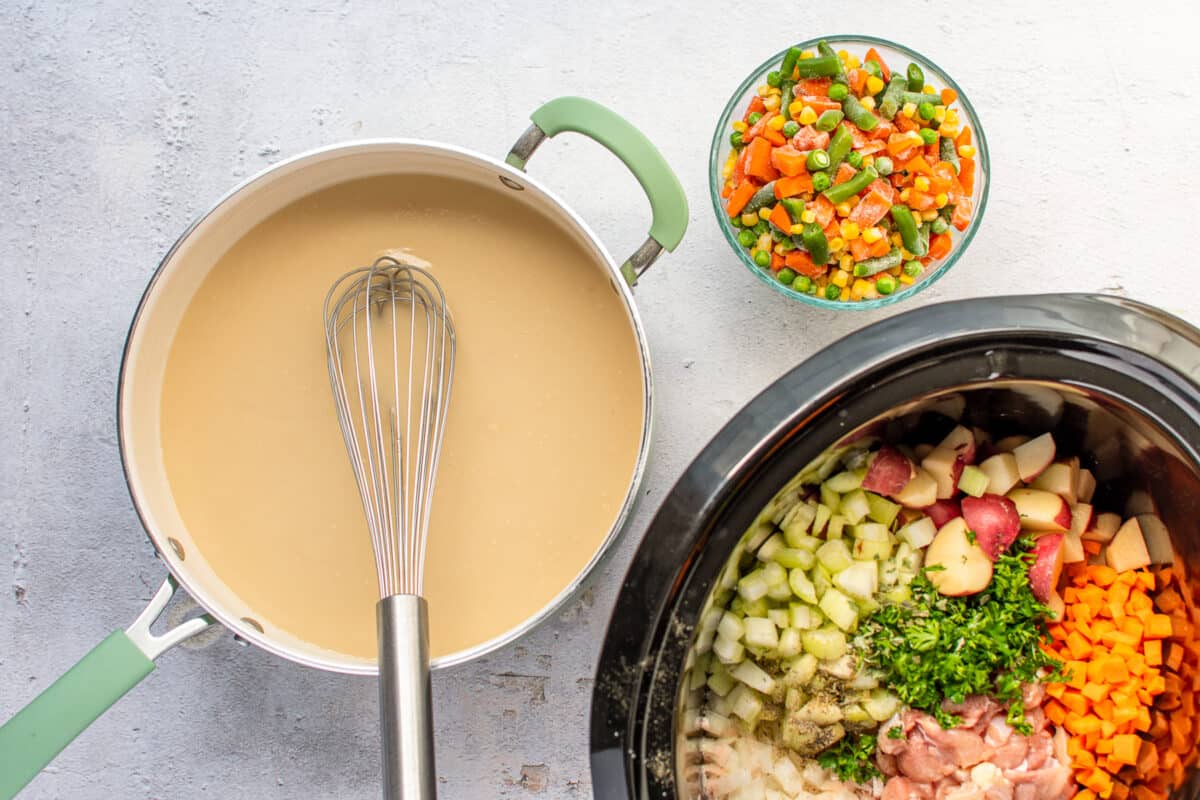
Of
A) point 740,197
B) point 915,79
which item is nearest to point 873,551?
point 740,197

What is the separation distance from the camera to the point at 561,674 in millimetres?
1205

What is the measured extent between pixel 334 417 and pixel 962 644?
760 millimetres

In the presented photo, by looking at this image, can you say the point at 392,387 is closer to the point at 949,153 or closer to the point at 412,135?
the point at 412,135

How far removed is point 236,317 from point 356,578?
349 millimetres

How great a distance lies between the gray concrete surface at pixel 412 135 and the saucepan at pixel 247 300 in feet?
0.51

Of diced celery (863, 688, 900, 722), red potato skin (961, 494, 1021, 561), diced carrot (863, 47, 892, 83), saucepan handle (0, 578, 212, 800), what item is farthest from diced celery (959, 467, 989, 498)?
Answer: saucepan handle (0, 578, 212, 800)

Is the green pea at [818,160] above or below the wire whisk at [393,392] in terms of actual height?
above

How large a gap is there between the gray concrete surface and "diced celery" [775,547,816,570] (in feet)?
0.70

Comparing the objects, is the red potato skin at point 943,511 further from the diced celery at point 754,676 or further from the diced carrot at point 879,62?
the diced carrot at point 879,62

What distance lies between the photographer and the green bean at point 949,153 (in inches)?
43.1

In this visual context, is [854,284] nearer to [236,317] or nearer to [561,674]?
[561,674]

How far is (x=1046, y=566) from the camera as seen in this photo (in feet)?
3.26

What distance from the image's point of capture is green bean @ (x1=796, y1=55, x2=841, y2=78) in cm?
106

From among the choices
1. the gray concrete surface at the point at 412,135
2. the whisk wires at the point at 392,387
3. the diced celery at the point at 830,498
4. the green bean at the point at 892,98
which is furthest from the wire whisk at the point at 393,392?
the green bean at the point at 892,98
